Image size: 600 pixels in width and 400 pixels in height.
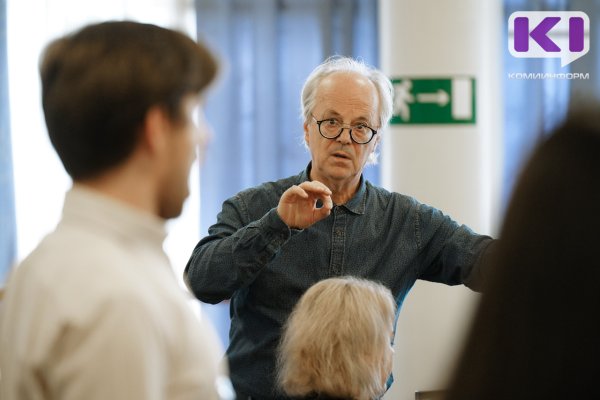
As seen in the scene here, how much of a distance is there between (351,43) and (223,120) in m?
0.69

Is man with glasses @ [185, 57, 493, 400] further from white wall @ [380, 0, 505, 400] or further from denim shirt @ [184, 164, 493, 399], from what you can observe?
white wall @ [380, 0, 505, 400]

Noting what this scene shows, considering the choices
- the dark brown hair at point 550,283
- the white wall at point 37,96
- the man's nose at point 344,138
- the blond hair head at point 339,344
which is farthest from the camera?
the white wall at point 37,96

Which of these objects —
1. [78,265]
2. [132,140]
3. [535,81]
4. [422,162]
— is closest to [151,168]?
[132,140]

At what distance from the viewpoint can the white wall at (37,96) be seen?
Answer: 128 inches

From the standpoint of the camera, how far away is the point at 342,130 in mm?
1938

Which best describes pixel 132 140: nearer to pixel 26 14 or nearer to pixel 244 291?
pixel 244 291

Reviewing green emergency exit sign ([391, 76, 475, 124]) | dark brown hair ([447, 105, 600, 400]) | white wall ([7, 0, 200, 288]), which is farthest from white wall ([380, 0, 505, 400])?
dark brown hair ([447, 105, 600, 400])

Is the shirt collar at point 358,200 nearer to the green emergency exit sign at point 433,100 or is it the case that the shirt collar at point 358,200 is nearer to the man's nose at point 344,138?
the man's nose at point 344,138

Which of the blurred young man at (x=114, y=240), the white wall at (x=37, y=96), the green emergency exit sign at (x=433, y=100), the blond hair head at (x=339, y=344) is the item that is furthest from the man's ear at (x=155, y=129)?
the white wall at (x=37, y=96)

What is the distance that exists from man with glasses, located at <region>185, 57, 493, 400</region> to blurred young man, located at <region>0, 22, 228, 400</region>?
81cm

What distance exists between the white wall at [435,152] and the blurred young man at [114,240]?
88.8 inches

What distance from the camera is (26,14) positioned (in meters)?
3.26

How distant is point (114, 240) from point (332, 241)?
1.06 metres

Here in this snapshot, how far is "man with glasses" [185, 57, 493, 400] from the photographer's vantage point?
1804mm
